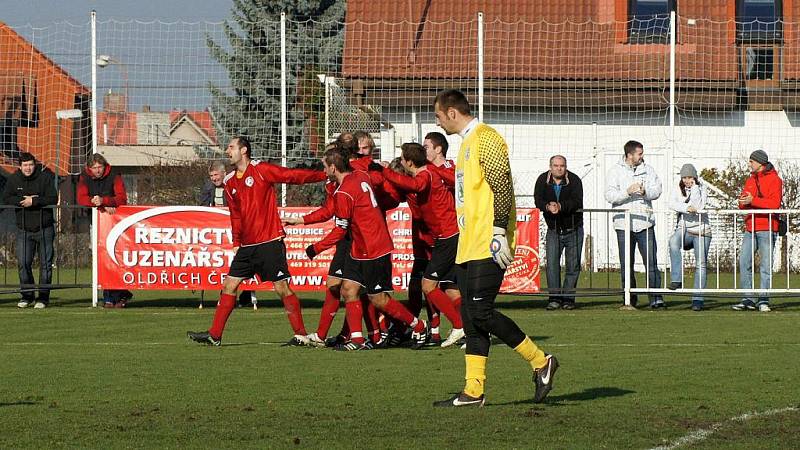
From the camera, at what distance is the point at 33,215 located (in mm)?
19406

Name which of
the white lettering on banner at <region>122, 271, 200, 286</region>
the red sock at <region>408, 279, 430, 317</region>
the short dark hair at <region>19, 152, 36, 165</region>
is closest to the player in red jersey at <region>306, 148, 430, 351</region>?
the red sock at <region>408, 279, 430, 317</region>

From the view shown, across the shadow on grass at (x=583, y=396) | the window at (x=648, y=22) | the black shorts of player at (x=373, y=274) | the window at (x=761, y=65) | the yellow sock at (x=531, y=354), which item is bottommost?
the shadow on grass at (x=583, y=396)

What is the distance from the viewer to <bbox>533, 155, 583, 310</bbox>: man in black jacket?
18750 millimetres

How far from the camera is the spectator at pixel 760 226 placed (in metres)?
18.3

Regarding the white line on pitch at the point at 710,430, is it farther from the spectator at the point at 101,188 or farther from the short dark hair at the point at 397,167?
the spectator at the point at 101,188

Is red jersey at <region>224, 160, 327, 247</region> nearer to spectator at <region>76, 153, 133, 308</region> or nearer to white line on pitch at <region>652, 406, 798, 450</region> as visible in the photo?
white line on pitch at <region>652, 406, 798, 450</region>

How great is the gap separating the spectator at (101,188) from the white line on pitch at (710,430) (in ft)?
39.4

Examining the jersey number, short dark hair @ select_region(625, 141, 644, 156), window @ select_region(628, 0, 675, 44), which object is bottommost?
the jersey number

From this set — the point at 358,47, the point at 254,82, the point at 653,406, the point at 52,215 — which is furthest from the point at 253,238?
the point at 358,47

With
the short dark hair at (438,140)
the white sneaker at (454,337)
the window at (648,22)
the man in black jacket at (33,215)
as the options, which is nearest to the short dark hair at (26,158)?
the man in black jacket at (33,215)

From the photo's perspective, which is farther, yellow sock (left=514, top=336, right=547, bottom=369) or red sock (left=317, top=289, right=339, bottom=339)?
red sock (left=317, top=289, right=339, bottom=339)

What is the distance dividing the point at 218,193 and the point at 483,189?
11.1m

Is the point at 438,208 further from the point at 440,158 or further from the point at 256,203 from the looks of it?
the point at 256,203

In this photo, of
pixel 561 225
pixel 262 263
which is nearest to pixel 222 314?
pixel 262 263
